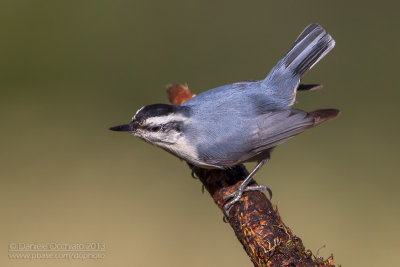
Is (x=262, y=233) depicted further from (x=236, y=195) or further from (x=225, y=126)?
(x=225, y=126)

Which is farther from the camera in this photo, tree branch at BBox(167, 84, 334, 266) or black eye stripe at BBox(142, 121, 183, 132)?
black eye stripe at BBox(142, 121, 183, 132)

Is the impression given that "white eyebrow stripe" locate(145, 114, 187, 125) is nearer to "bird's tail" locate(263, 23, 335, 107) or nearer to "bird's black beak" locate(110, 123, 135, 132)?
"bird's black beak" locate(110, 123, 135, 132)

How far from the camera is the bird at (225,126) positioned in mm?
2109

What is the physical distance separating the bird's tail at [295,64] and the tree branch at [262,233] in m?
0.49

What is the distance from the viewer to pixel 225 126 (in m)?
2.17

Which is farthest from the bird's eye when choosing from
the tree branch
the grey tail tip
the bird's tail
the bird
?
the grey tail tip

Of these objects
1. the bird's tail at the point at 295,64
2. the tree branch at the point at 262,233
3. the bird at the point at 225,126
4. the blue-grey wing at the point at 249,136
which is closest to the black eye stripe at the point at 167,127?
the bird at the point at 225,126

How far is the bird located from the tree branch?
7 centimetres

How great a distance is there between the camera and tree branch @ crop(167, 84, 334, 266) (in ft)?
5.64

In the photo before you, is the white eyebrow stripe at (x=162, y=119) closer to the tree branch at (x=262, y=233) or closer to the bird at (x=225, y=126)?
the bird at (x=225, y=126)

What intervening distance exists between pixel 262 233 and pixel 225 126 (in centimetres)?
55

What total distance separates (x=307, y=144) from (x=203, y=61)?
4.12ft

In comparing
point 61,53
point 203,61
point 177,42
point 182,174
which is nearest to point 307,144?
point 182,174

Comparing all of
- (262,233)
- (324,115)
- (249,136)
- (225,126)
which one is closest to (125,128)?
(225,126)
